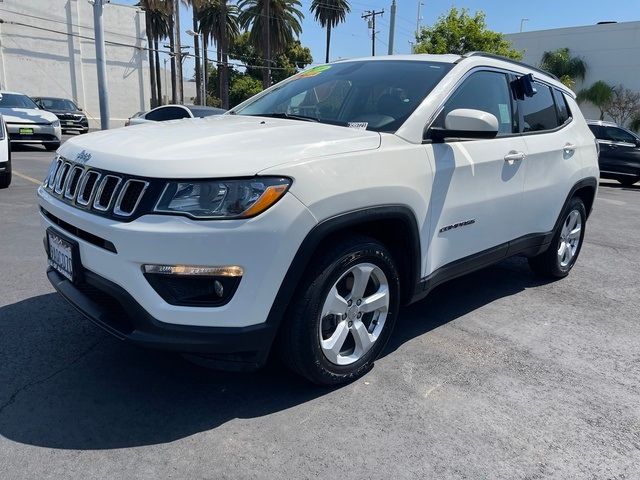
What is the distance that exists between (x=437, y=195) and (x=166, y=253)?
5.30 feet

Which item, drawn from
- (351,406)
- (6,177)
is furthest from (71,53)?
(351,406)

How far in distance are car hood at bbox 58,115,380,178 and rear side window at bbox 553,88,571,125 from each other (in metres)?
2.49

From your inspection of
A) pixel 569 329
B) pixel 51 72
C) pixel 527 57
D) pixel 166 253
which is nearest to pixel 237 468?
pixel 166 253

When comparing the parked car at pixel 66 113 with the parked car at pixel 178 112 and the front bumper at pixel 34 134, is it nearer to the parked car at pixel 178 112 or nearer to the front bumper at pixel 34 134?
the front bumper at pixel 34 134

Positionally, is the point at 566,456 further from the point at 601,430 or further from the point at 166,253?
the point at 166,253

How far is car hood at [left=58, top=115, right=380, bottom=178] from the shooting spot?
2.36m

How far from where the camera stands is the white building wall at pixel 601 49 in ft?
107

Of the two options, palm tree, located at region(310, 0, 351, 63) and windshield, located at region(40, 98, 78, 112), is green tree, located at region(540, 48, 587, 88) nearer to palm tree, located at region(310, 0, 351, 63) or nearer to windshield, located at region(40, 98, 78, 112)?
palm tree, located at region(310, 0, 351, 63)

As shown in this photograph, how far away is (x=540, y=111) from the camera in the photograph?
439cm

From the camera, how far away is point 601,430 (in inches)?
106

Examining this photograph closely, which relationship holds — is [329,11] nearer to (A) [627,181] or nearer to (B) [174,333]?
(A) [627,181]

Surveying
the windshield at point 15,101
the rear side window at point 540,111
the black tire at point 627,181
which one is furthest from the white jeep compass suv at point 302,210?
the windshield at point 15,101

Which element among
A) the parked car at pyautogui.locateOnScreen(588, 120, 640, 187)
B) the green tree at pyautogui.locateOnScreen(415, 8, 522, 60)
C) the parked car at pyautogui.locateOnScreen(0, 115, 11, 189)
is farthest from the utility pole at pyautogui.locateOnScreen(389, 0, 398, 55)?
the parked car at pyautogui.locateOnScreen(0, 115, 11, 189)

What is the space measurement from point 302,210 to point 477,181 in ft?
5.00
